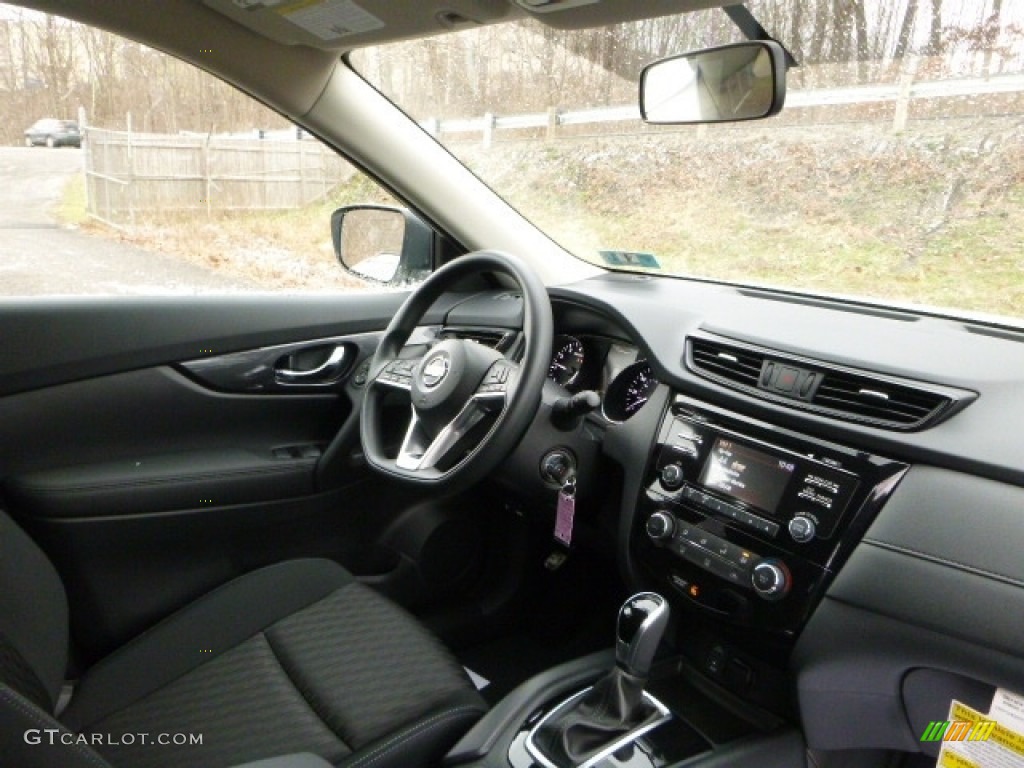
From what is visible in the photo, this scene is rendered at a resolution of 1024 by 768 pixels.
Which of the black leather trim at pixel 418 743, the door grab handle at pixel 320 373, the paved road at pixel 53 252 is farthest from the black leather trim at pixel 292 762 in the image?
the paved road at pixel 53 252

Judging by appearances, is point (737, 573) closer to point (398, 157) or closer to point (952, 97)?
point (952, 97)

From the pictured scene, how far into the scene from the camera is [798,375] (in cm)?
150

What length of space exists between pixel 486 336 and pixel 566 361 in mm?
226

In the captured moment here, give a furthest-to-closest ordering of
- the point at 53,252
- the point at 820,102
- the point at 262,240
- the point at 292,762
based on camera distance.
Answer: the point at 262,240, the point at 53,252, the point at 820,102, the point at 292,762

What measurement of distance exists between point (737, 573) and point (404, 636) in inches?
26.4

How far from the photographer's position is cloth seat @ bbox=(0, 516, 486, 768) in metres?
1.35

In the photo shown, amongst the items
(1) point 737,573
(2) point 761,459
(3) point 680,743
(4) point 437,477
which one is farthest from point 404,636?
(2) point 761,459

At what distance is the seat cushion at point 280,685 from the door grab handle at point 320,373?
65 centimetres

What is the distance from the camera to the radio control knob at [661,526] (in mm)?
1638

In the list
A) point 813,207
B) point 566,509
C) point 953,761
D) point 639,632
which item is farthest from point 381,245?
point 953,761

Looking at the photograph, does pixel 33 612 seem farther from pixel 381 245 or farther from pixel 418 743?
pixel 381 245

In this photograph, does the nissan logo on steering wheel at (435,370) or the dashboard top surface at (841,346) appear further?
the nissan logo on steering wheel at (435,370)

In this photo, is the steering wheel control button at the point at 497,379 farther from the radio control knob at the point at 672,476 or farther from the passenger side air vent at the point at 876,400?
the passenger side air vent at the point at 876,400

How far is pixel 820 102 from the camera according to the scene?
6.23ft
